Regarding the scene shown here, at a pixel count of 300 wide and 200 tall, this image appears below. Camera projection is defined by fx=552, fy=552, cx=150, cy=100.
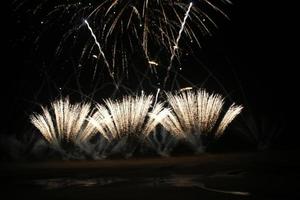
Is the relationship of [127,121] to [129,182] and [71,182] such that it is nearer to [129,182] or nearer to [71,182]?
[71,182]

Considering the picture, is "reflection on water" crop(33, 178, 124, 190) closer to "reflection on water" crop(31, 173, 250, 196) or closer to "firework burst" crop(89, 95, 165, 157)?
"reflection on water" crop(31, 173, 250, 196)

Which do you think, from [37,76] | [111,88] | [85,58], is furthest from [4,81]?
[111,88]

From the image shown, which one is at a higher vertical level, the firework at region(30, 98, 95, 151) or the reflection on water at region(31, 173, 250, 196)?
the firework at region(30, 98, 95, 151)

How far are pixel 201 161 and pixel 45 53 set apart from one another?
61.1ft

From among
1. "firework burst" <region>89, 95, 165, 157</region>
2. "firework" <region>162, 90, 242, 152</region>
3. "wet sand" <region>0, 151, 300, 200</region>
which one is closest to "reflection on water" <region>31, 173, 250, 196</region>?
"wet sand" <region>0, 151, 300, 200</region>

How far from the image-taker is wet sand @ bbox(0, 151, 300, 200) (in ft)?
40.5

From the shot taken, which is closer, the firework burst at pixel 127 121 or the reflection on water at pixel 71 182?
the reflection on water at pixel 71 182

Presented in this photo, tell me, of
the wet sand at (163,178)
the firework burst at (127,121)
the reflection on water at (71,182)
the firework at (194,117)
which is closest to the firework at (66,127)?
the firework burst at (127,121)

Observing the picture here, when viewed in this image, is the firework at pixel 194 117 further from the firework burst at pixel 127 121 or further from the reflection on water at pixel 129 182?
the reflection on water at pixel 129 182

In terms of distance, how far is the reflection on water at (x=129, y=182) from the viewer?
1384cm

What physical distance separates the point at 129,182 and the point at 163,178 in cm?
111

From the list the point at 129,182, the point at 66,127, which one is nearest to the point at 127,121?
the point at 66,127

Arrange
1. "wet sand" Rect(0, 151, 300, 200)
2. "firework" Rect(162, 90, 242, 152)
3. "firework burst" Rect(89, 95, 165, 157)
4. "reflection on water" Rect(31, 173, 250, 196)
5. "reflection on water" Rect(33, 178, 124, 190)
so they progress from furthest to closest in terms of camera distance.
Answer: "firework" Rect(162, 90, 242, 152), "firework burst" Rect(89, 95, 165, 157), "reflection on water" Rect(33, 178, 124, 190), "reflection on water" Rect(31, 173, 250, 196), "wet sand" Rect(0, 151, 300, 200)

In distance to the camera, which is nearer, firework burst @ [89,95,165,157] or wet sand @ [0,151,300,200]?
wet sand @ [0,151,300,200]
